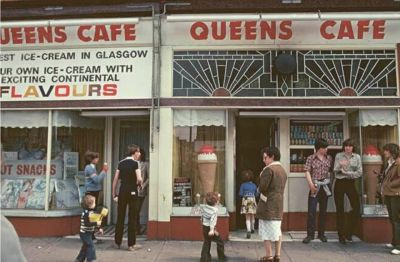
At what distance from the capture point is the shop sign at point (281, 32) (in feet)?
27.2

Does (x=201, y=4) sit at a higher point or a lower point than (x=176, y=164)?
higher

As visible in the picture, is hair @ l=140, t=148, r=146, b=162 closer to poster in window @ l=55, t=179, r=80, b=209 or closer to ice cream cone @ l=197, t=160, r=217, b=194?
ice cream cone @ l=197, t=160, r=217, b=194

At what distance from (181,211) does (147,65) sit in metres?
2.96

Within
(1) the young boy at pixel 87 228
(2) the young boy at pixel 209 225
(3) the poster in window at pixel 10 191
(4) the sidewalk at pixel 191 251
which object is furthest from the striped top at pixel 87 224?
(3) the poster in window at pixel 10 191

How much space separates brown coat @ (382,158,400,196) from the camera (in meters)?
7.32

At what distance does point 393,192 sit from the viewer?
734 cm

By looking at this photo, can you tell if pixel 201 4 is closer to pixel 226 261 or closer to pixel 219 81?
pixel 219 81

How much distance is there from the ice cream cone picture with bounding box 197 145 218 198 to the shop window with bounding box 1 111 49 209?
10.2ft

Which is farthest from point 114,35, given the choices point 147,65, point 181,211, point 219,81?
point 181,211

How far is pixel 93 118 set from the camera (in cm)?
960

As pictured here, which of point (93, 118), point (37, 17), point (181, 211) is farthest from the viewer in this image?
point (93, 118)

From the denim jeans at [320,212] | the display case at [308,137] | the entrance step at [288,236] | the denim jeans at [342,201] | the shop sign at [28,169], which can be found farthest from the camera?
the display case at [308,137]

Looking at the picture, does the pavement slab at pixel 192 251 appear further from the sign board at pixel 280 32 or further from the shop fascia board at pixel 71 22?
the shop fascia board at pixel 71 22

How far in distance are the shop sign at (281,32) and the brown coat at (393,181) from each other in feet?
8.49
